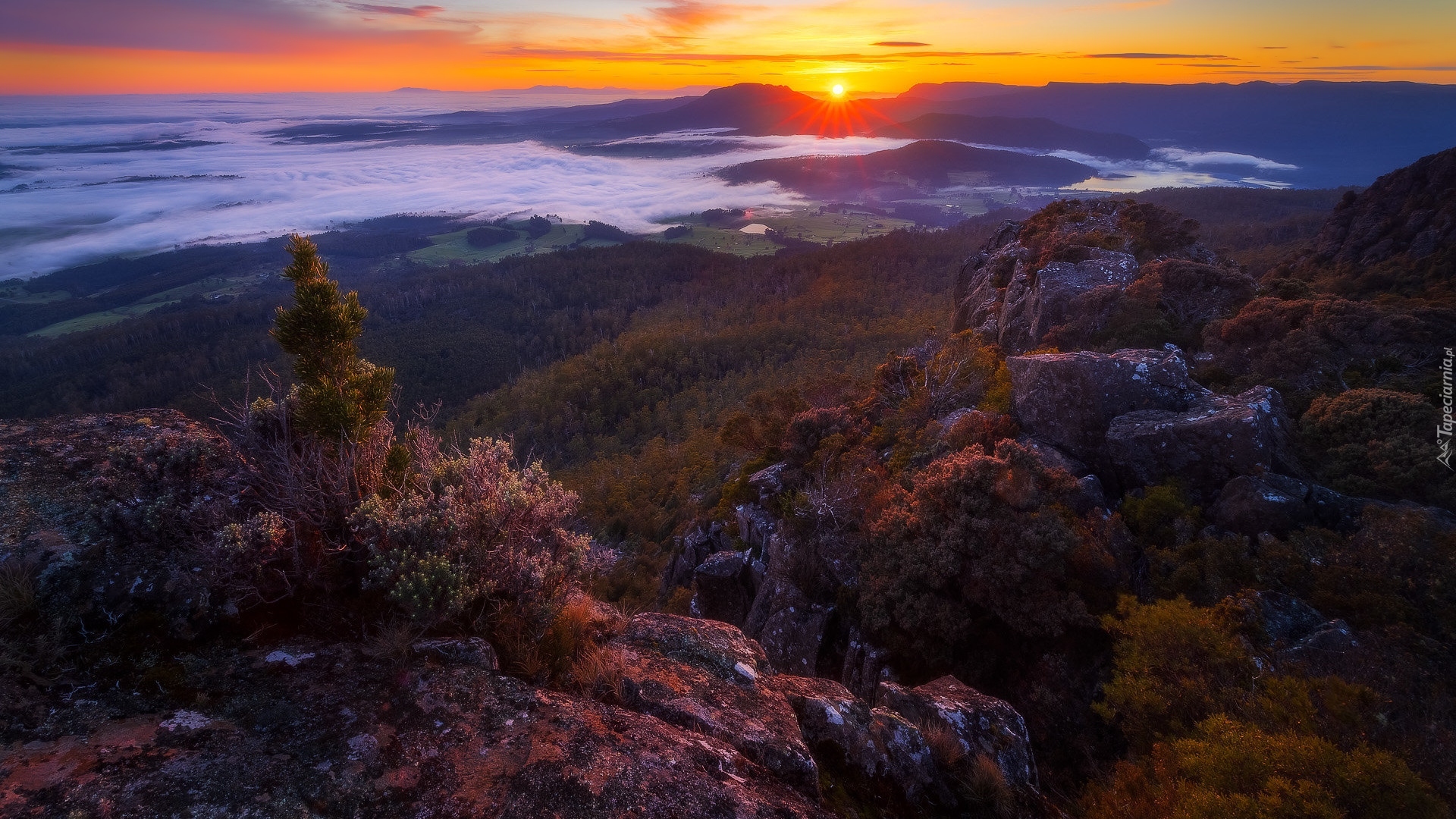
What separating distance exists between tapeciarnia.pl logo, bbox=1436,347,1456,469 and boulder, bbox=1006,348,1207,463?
4131 mm

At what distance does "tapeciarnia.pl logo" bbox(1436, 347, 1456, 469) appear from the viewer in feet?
39.5

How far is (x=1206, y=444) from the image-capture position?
1331 centimetres

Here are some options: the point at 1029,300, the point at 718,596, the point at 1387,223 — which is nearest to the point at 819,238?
the point at 1387,223

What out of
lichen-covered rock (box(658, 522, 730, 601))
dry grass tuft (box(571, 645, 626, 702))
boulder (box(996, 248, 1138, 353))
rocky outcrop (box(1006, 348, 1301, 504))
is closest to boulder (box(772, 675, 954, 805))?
dry grass tuft (box(571, 645, 626, 702))

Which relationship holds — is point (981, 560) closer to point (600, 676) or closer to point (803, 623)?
point (803, 623)

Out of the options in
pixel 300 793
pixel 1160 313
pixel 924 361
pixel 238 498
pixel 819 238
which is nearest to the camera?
pixel 300 793

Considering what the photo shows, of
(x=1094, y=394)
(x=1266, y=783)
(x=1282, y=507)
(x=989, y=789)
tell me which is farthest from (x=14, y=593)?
(x=1094, y=394)

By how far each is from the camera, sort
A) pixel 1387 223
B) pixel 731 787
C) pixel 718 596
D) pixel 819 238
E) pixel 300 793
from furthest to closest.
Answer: pixel 819 238
pixel 1387 223
pixel 718 596
pixel 731 787
pixel 300 793

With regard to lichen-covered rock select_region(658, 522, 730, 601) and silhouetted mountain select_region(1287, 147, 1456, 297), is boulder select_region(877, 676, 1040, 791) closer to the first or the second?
lichen-covered rock select_region(658, 522, 730, 601)

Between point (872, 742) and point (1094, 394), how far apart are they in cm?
1230

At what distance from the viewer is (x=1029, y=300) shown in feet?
87.0

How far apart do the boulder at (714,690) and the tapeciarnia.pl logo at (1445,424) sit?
15.1 meters

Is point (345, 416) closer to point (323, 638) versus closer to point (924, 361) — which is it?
point (323, 638)

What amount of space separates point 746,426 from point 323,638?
69.2 feet
